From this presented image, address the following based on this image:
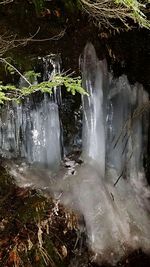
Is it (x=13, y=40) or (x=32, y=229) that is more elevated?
(x=13, y=40)

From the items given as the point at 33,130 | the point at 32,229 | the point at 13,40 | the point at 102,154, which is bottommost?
the point at 32,229

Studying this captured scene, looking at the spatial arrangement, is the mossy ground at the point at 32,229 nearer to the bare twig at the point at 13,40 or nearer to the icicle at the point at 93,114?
the icicle at the point at 93,114

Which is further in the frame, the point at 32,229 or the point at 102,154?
the point at 102,154

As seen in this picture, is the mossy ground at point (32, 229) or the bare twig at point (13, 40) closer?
the mossy ground at point (32, 229)

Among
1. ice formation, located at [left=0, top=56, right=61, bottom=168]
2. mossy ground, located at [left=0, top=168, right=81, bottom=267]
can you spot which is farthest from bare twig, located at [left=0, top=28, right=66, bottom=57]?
mossy ground, located at [left=0, top=168, right=81, bottom=267]

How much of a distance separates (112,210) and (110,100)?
186cm

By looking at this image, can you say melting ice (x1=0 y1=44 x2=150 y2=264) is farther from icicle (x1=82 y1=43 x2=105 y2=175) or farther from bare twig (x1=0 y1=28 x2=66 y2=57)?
bare twig (x1=0 y1=28 x2=66 y2=57)

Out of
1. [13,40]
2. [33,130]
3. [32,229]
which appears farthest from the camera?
[33,130]

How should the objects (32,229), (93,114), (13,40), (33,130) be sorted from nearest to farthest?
(32,229)
(13,40)
(33,130)
(93,114)

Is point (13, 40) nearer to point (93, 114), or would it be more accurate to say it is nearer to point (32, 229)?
point (93, 114)

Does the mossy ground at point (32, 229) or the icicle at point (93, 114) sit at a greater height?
the icicle at point (93, 114)

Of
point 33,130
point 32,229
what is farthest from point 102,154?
point 32,229

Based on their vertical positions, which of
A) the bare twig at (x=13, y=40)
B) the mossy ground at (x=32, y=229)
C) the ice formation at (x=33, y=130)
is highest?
the bare twig at (x=13, y=40)

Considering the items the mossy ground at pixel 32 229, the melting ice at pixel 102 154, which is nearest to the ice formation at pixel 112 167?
the melting ice at pixel 102 154
